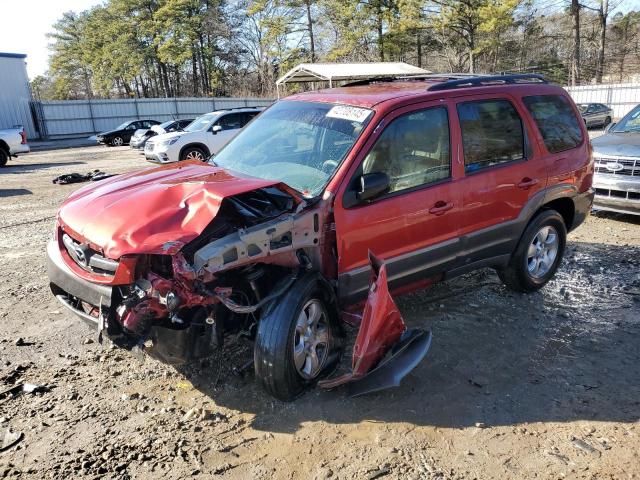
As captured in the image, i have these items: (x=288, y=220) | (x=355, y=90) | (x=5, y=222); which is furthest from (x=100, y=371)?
(x=5, y=222)

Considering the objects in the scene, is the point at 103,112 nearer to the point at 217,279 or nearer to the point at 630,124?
the point at 630,124

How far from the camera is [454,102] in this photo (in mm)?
4105

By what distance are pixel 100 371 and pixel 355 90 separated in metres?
2.99

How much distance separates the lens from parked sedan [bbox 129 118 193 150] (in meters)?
20.7

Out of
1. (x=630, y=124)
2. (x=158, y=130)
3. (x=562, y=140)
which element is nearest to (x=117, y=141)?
(x=158, y=130)

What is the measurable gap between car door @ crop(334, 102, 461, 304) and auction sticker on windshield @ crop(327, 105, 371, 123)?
163 mm

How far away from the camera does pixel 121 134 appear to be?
26703 millimetres

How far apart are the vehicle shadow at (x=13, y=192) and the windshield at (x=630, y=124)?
11.9 metres

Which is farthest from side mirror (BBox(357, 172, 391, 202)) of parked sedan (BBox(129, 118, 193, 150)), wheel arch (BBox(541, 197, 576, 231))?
parked sedan (BBox(129, 118, 193, 150))

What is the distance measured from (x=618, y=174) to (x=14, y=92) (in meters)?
33.7

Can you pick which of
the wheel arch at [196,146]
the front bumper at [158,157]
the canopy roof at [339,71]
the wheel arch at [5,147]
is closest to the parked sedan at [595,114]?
the canopy roof at [339,71]

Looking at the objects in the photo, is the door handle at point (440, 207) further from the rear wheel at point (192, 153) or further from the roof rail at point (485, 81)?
the rear wheel at point (192, 153)

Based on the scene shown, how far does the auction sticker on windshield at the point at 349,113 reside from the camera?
3.69 m

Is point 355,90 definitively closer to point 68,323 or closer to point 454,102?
point 454,102
